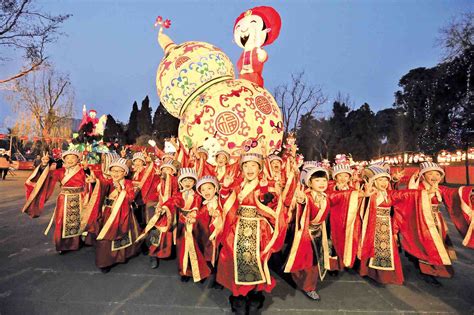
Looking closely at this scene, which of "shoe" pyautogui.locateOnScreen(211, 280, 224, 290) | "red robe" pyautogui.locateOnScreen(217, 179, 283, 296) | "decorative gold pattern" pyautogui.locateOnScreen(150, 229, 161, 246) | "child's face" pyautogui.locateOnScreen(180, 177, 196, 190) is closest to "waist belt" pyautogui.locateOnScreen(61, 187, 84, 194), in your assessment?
"decorative gold pattern" pyautogui.locateOnScreen(150, 229, 161, 246)

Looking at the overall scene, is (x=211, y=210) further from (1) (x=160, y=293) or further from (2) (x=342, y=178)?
(2) (x=342, y=178)

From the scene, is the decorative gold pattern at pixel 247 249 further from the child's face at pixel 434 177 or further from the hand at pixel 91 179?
the hand at pixel 91 179

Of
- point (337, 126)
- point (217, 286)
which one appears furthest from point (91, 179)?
point (337, 126)

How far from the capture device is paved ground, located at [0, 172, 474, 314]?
3.21 m

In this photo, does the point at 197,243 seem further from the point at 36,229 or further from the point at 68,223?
the point at 36,229

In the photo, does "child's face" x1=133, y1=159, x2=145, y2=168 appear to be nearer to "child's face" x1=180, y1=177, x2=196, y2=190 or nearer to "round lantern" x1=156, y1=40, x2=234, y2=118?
"round lantern" x1=156, y1=40, x2=234, y2=118

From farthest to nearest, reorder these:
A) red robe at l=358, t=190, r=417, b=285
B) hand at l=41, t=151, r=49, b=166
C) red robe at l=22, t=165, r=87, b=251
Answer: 1. hand at l=41, t=151, r=49, b=166
2. red robe at l=22, t=165, r=87, b=251
3. red robe at l=358, t=190, r=417, b=285

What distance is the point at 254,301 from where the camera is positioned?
10.3 ft

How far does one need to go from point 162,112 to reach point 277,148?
98.2ft

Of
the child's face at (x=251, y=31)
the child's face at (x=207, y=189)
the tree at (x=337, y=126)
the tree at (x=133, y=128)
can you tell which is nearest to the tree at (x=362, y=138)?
the tree at (x=337, y=126)

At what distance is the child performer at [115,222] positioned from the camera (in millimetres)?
4273

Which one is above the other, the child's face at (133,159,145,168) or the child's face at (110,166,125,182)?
the child's face at (133,159,145,168)

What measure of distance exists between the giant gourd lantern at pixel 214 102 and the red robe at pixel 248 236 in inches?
77.9

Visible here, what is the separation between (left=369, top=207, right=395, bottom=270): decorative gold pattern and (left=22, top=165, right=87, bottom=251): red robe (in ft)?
15.1
